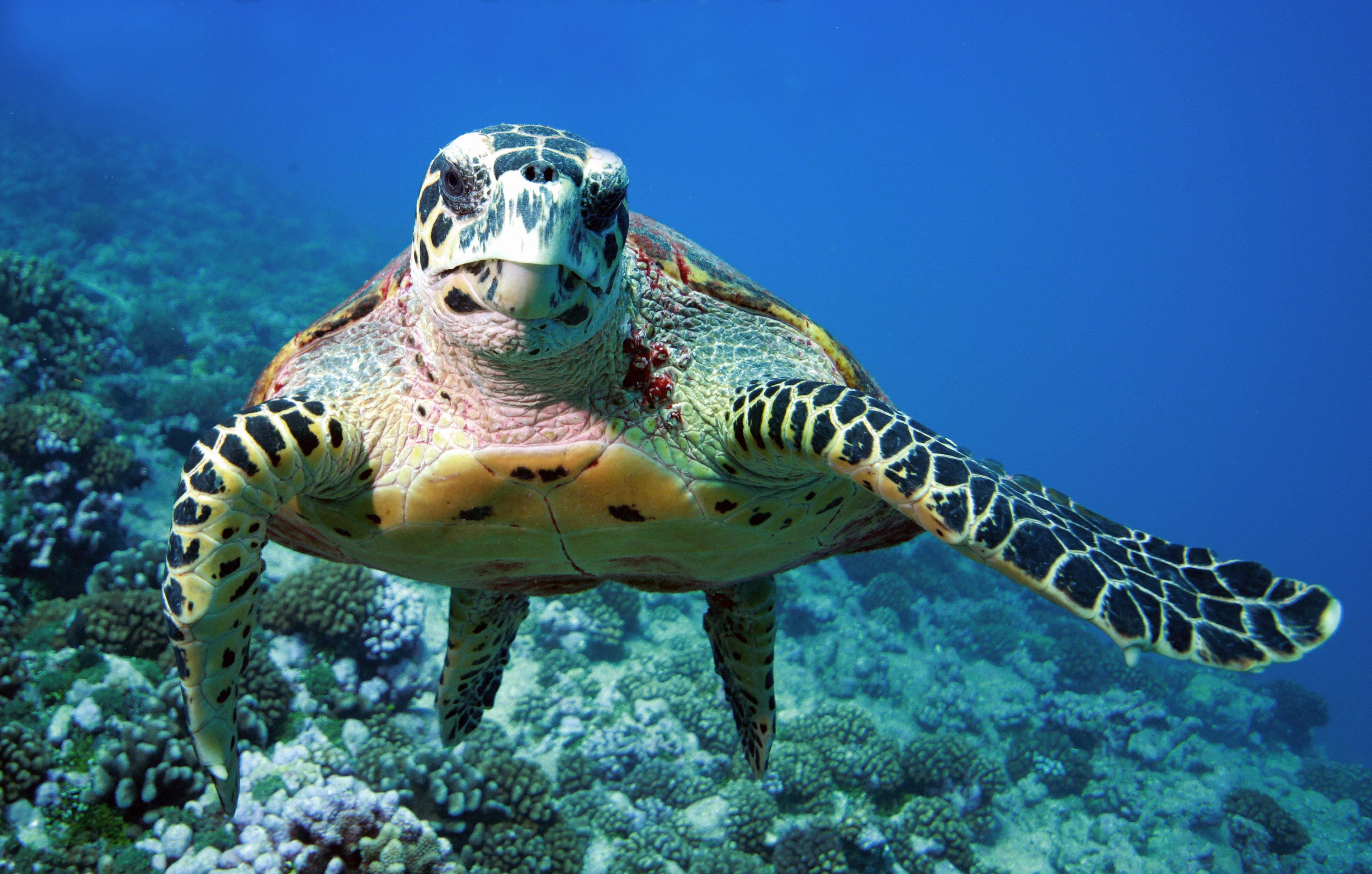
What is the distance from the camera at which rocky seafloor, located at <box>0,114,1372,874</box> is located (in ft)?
→ 11.6

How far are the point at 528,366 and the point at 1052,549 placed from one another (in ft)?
5.21

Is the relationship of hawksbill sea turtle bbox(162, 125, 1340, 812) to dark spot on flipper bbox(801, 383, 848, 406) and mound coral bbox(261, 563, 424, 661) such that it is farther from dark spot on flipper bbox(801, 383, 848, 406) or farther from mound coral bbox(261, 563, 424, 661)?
mound coral bbox(261, 563, 424, 661)

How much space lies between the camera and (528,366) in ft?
6.54

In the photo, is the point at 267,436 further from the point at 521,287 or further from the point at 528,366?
the point at 521,287

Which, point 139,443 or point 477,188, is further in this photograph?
point 139,443

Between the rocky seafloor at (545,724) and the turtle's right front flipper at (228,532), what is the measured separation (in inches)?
74.3

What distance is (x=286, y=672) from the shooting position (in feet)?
15.5

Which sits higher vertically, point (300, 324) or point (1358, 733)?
point (1358, 733)

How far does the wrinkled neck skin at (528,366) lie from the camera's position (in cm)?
185

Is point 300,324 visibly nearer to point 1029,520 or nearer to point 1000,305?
point 1029,520

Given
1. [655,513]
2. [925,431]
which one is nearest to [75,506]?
[655,513]

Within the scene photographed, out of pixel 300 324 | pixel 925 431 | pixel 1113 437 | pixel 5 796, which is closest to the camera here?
pixel 925 431

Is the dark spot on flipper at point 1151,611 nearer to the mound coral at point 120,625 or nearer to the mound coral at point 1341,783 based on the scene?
the mound coral at point 120,625

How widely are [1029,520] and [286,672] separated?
5.09 metres
